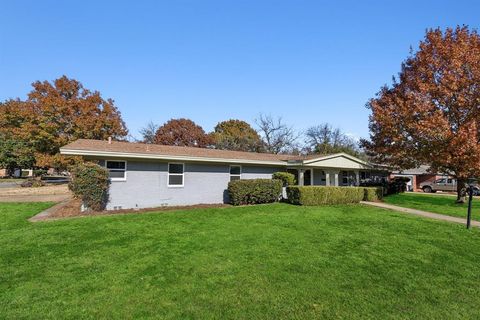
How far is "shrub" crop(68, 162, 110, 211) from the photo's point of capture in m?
11.8

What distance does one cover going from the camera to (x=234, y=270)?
5824mm

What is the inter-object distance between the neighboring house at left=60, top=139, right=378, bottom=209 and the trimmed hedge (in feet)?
9.80

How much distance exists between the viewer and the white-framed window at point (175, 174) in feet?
49.2

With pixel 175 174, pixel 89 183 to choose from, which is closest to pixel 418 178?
pixel 175 174

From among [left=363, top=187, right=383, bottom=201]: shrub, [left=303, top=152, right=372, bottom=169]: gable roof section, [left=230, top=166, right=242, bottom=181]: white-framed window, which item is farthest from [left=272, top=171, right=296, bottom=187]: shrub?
[left=363, top=187, right=383, bottom=201]: shrub

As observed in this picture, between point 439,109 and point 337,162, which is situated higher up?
point 439,109

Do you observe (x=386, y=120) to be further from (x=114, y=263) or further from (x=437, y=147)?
(x=114, y=263)

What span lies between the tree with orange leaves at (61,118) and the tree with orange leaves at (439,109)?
91.6 feet

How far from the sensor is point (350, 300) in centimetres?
459

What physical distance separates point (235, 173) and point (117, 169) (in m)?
6.75

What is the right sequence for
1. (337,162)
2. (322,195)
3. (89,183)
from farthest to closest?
(337,162) < (322,195) < (89,183)

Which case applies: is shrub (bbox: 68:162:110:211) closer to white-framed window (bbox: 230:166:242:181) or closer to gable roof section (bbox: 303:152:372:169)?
white-framed window (bbox: 230:166:242:181)

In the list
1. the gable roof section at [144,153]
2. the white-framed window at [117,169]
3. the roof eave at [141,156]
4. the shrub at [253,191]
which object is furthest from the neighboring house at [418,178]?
the white-framed window at [117,169]

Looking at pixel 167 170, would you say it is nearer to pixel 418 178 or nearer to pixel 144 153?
pixel 144 153
